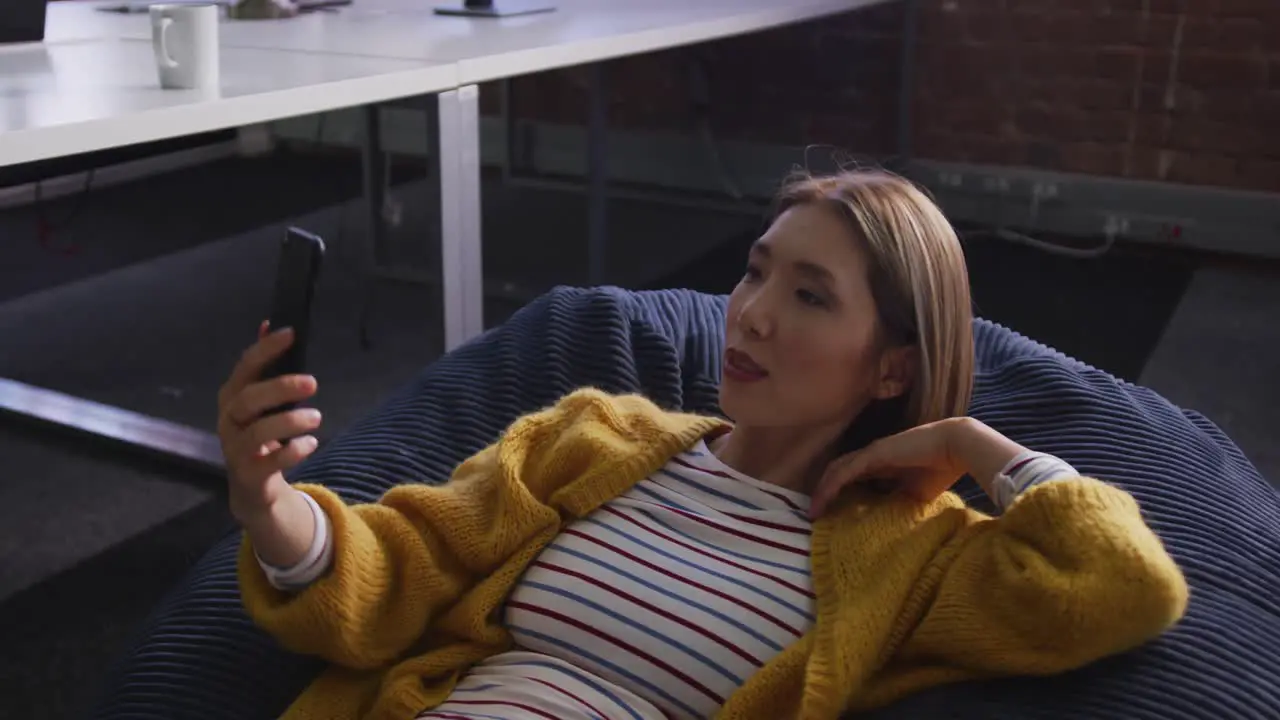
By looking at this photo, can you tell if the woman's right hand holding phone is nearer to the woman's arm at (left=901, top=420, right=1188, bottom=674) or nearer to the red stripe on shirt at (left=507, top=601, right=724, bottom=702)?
the red stripe on shirt at (left=507, top=601, right=724, bottom=702)

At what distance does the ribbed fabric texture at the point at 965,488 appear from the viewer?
97 centimetres

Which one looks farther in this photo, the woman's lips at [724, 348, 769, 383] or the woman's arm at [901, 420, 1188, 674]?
the woman's lips at [724, 348, 769, 383]

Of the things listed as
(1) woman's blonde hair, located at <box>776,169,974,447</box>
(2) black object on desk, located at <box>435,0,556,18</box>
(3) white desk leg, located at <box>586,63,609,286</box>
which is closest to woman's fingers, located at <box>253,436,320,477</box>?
(1) woman's blonde hair, located at <box>776,169,974,447</box>

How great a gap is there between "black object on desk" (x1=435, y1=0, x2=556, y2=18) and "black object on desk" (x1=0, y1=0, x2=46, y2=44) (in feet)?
2.46

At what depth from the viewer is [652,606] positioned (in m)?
1.03

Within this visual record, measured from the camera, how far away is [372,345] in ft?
9.66

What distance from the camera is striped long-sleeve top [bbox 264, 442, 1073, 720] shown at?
1.01 m

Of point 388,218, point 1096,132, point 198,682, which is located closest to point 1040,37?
point 1096,132

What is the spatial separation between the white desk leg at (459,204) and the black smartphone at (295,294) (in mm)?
796

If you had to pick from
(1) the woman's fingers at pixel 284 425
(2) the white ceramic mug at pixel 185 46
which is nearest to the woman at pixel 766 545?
(1) the woman's fingers at pixel 284 425

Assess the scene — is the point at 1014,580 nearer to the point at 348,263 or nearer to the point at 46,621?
the point at 46,621

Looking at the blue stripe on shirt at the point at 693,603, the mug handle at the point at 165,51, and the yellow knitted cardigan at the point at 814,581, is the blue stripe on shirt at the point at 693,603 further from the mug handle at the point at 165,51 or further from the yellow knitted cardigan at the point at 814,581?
the mug handle at the point at 165,51

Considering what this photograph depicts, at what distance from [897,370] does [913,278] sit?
9 centimetres

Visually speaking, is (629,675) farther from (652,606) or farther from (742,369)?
(742,369)
